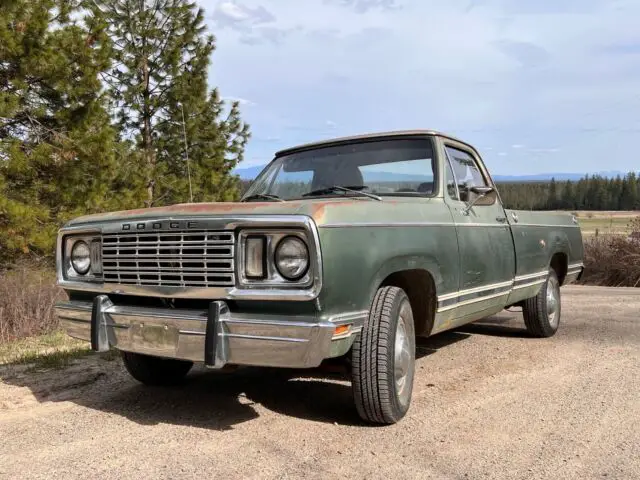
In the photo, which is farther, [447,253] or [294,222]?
[447,253]

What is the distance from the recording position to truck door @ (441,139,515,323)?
14.9ft

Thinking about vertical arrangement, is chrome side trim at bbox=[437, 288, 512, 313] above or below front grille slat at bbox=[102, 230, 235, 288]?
below

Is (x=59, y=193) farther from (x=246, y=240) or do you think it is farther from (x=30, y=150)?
(x=246, y=240)

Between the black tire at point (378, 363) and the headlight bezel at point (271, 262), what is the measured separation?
1.80 ft

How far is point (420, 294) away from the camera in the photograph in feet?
13.6

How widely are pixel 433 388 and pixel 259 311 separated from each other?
189 centimetres

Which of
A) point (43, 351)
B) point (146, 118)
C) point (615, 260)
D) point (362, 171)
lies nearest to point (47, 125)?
point (43, 351)

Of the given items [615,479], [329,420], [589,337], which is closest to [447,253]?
[329,420]

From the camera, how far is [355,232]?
334cm

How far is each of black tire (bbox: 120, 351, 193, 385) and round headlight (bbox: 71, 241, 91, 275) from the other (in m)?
0.78

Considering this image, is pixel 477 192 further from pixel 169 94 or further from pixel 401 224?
pixel 169 94

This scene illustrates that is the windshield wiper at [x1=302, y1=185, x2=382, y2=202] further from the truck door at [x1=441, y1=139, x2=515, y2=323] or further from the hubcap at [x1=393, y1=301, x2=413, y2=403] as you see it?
the hubcap at [x1=393, y1=301, x2=413, y2=403]

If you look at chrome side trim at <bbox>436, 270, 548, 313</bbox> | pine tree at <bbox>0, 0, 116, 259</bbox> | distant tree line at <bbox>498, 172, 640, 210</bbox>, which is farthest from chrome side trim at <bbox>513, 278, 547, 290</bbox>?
distant tree line at <bbox>498, 172, 640, 210</bbox>

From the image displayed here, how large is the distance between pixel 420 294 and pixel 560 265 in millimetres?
3598
